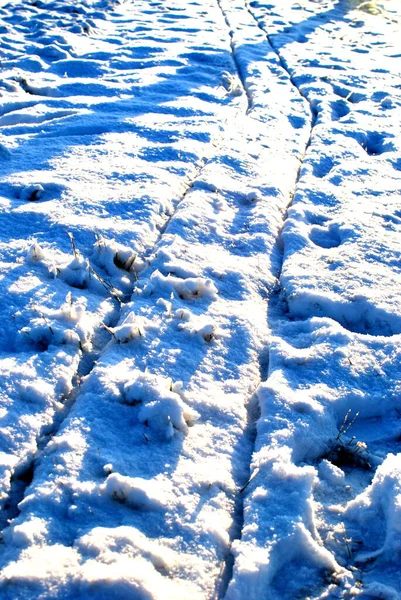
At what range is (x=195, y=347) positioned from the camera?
2.80 metres

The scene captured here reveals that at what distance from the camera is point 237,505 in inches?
82.3

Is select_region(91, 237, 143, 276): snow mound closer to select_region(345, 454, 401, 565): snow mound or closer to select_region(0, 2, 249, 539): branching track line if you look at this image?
select_region(0, 2, 249, 539): branching track line

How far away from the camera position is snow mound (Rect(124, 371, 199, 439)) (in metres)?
2.32

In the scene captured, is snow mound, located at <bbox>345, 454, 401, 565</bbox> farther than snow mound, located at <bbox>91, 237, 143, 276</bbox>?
No

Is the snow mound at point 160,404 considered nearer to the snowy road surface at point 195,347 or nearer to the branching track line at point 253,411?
the snowy road surface at point 195,347

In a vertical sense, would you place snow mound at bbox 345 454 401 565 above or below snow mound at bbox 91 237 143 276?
below

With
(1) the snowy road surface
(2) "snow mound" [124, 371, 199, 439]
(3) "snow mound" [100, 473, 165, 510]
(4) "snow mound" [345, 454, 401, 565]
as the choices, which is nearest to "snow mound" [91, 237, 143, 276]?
(1) the snowy road surface

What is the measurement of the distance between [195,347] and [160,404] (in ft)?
1.72

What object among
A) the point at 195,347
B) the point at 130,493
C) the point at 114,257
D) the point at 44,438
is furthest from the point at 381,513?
the point at 114,257

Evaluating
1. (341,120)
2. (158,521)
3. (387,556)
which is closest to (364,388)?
(387,556)

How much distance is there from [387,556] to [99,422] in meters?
1.30

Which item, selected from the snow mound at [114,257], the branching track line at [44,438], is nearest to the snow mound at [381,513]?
the branching track line at [44,438]

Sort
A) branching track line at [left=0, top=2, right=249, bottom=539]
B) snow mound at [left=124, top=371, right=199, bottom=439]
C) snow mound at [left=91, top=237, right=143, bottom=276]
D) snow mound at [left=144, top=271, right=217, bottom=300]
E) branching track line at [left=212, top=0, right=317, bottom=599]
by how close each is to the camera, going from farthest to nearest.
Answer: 1. snow mound at [left=91, top=237, right=143, bottom=276]
2. snow mound at [left=144, top=271, right=217, bottom=300]
3. snow mound at [left=124, top=371, right=199, bottom=439]
4. branching track line at [left=0, top=2, right=249, bottom=539]
5. branching track line at [left=212, top=0, right=317, bottom=599]

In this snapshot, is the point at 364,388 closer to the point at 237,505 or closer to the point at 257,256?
the point at 237,505
